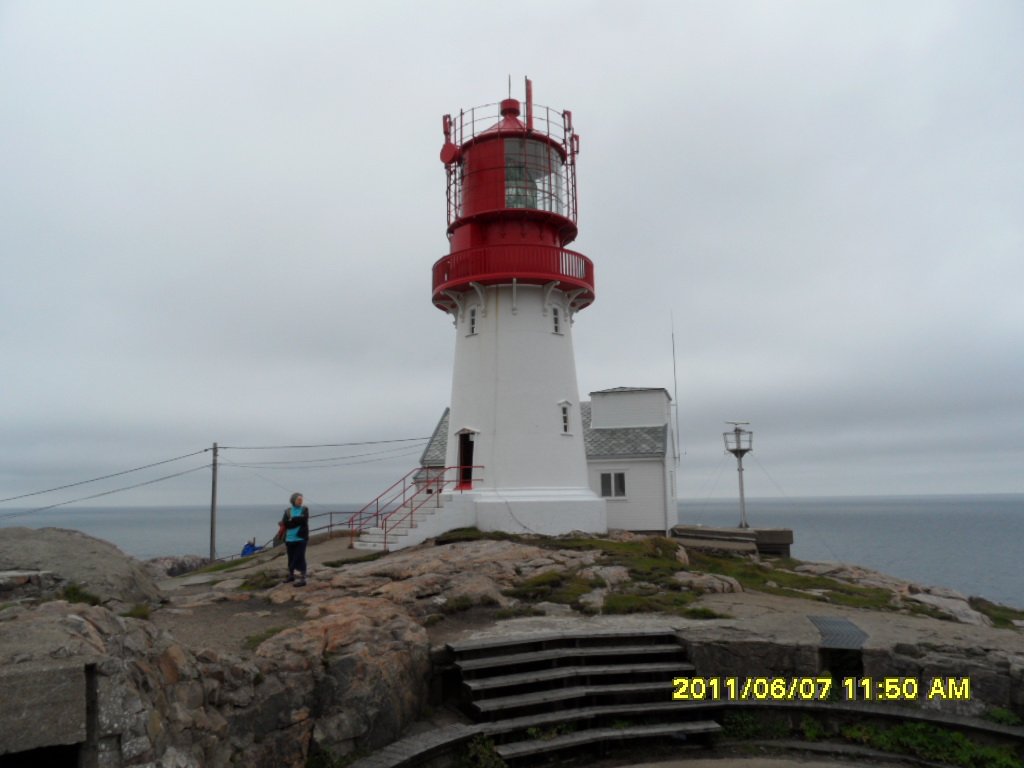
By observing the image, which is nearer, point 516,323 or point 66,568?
point 66,568

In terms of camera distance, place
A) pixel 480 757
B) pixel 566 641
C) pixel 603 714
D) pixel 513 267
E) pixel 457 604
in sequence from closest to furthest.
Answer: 1. pixel 480 757
2. pixel 603 714
3. pixel 566 641
4. pixel 457 604
5. pixel 513 267

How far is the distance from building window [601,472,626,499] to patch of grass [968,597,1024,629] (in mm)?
11790

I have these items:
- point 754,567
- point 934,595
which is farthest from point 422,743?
point 934,595

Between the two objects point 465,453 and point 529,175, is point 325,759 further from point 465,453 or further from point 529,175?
point 529,175

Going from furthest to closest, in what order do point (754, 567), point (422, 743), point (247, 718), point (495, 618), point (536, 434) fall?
1. point (536, 434)
2. point (754, 567)
3. point (495, 618)
4. point (422, 743)
5. point (247, 718)

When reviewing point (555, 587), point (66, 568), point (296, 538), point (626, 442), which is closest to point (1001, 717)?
point (555, 587)

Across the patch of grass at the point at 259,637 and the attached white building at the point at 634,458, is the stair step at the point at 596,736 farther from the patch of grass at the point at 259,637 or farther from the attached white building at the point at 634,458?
the attached white building at the point at 634,458

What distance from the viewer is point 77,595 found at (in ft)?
30.5

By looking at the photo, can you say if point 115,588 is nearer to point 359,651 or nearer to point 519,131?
point 359,651

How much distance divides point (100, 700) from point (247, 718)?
1867 mm

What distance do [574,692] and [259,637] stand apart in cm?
406

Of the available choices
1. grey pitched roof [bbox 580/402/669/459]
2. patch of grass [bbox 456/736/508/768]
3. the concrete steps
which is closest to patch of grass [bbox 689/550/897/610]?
the concrete steps

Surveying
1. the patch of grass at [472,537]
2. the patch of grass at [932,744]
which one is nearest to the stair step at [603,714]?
the patch of grass at [932,744]

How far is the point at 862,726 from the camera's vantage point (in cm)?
880
